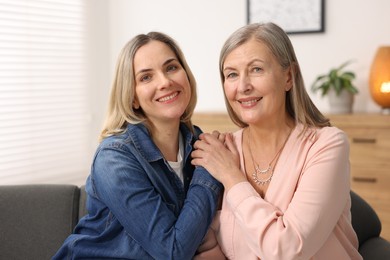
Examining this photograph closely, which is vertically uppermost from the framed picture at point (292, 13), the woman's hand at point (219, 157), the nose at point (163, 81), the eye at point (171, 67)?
the framed picture at point (292, 13)

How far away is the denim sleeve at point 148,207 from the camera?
5.26 ft

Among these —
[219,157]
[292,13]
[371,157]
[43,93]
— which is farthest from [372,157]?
[43,93]

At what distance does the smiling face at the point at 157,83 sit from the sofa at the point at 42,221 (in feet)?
1.82

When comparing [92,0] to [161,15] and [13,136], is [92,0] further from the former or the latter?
[13,136]

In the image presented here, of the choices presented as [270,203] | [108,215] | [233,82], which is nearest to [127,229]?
[108,215]

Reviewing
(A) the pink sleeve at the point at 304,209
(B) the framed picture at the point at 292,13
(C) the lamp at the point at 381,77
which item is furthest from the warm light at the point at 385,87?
(A) the pink sleeve at the point at 304,209

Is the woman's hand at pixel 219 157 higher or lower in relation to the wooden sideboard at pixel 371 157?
higher

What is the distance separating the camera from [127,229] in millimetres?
1676

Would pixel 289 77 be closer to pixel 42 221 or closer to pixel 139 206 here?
pixel 139 206

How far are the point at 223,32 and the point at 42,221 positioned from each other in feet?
9.75

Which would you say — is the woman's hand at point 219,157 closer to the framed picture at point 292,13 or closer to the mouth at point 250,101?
the mouth at point 250,101

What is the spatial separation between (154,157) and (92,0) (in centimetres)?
342

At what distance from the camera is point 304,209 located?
1.53 m

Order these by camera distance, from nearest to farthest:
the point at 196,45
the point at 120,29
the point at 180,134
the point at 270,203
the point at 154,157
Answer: the point at 270,203 → the point at 154,157 → the point at 180,134 → the point at 196,45 → the point at 120,29
